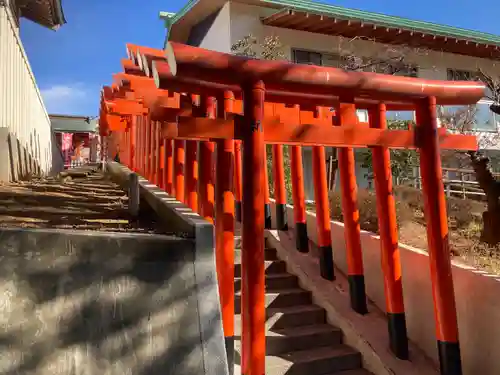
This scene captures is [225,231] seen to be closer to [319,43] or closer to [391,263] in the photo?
[391,263]

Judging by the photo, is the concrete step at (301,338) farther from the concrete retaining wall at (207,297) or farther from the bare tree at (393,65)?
the bare tree at (393,65)

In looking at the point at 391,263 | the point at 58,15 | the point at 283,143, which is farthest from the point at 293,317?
the point at 58,15

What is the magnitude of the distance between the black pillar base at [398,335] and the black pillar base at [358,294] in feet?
2.46

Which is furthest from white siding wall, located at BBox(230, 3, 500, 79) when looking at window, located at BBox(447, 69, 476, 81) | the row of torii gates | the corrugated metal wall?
the row of torii gates

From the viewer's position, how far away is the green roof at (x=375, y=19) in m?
13.6

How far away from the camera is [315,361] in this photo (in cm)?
509

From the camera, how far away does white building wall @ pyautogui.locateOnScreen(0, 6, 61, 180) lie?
750 cm

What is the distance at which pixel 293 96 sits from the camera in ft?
17.4

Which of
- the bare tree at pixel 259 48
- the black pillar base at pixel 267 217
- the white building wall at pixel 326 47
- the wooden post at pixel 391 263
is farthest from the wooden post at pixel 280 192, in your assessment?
the white building wall at pixel 326 47

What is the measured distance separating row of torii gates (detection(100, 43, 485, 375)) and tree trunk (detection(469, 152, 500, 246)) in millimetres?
2444

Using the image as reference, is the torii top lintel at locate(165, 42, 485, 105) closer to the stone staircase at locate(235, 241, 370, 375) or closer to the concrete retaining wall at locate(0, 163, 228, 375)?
the concrete retaining wall at locate(0, 163, 228, 375)

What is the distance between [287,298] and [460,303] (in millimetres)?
2251

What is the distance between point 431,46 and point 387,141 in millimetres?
12814

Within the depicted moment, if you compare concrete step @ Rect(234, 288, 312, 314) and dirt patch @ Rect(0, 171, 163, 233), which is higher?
dirt patch @ Rect(0, 171, 163, 233)
